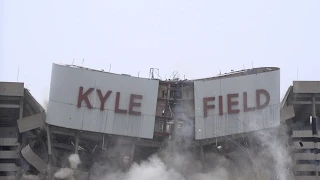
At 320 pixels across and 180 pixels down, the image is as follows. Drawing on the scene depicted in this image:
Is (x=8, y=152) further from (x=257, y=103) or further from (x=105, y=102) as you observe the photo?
(x=257, y=103)

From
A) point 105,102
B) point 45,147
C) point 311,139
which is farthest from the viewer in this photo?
point 311,139

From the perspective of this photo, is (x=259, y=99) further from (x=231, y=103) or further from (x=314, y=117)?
(x=314, y=117)

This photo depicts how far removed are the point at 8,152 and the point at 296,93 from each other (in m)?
36.2

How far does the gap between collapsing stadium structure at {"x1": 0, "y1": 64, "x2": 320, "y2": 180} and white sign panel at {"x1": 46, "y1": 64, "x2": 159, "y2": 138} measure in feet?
0.37

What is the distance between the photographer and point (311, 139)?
81.9 m

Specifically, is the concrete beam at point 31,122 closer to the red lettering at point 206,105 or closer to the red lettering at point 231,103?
the red lettering at point 206,105

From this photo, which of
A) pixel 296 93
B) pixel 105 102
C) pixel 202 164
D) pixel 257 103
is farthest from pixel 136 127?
pixel 296 93

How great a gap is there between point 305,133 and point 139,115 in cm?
2340

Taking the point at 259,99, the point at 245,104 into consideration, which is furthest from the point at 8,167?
the point at 259,99

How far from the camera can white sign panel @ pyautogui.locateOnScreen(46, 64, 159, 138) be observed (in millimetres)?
70438

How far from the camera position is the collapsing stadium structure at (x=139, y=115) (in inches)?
2781

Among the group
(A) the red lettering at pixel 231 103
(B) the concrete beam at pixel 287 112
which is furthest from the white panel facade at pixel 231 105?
(B) the concrete beam at pixel 287 112

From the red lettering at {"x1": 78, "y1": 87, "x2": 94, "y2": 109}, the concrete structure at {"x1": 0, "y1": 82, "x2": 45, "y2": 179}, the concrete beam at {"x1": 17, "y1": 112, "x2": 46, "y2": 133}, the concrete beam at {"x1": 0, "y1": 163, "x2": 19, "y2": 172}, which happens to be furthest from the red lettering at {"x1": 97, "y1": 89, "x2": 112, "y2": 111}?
the concrete beam at {"x1": 0, "y1": 163, "x2": 19, "y2": 172}

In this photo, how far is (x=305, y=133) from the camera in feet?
266
